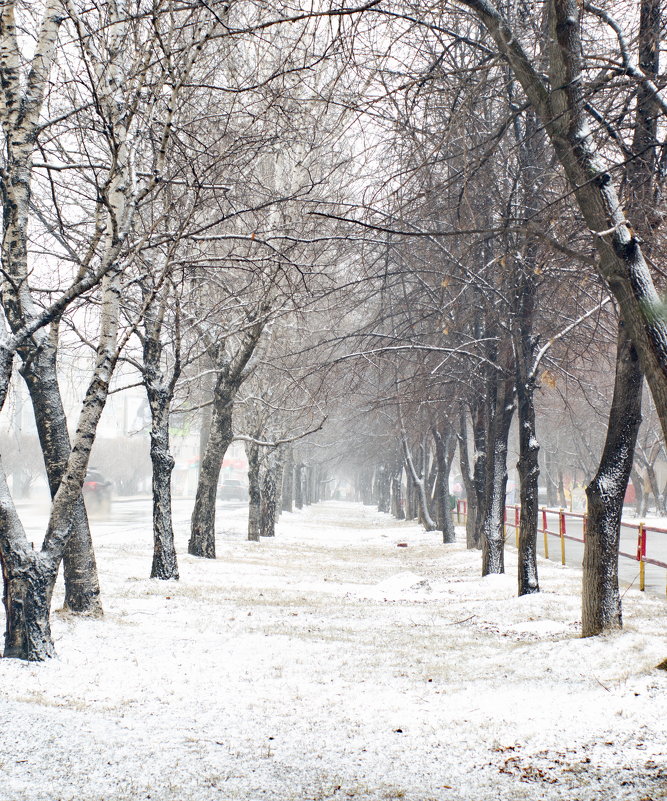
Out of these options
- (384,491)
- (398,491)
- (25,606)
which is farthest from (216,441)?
(384,491)

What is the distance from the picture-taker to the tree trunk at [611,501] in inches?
320

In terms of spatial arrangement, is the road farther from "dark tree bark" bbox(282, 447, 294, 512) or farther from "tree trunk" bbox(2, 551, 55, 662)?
"dark tree bark" bbox(282, 447, 294, 512)

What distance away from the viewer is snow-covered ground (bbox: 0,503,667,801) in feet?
14.0

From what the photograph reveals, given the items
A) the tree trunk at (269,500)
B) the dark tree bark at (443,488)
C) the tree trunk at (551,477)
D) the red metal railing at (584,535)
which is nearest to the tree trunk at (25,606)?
the red metal railing at (584,535)

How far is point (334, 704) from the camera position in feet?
19.9

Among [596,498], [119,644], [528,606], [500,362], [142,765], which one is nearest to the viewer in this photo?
[142,765]

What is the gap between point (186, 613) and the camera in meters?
9.66

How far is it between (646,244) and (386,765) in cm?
539

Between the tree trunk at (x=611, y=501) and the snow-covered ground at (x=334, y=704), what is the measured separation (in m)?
0.42

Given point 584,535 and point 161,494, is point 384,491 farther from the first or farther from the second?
point 584,535

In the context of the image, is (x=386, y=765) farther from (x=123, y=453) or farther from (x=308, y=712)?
(x=123, y=453)

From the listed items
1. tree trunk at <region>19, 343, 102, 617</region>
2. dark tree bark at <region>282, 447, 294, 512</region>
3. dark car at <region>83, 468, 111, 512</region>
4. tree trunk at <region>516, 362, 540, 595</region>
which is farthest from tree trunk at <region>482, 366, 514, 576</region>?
dark car at <region>83, 468, 111, 512</region>

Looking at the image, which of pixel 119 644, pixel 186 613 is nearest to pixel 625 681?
pixel 119 644

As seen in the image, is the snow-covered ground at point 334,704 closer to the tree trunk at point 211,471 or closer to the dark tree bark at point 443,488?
the tree trunk at point 211,471
